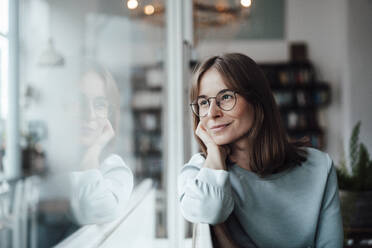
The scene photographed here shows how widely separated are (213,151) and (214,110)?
0.09 metres

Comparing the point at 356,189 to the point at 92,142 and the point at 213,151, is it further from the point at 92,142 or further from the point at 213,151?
the point at 92,142

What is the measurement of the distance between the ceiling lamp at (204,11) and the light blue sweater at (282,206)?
522 mm

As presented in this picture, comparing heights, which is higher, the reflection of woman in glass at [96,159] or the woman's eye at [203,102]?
the woman's eye at [203,102]

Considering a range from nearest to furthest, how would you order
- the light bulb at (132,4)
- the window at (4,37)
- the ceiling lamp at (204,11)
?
the window at (4,37) < the light bulb at (132,4) < the ceiling lamp at (204,11)

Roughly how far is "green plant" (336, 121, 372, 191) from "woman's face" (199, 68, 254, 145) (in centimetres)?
44

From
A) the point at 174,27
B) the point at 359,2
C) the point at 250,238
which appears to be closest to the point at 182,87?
the point at 174,27

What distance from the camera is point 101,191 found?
0.63m

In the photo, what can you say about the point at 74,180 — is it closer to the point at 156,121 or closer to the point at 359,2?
the point at 359,2

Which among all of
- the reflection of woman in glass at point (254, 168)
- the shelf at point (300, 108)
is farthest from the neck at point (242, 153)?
the shelf at point (300, 108)

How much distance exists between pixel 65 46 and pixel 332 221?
11.7ft

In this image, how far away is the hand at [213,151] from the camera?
2.18ft

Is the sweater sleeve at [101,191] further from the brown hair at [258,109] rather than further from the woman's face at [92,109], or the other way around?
the brown hair at [258,109]

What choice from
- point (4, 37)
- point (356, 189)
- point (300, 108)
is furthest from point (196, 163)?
point (300, 108)

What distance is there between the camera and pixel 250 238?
708 mm
